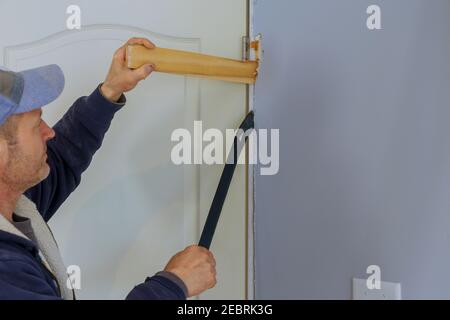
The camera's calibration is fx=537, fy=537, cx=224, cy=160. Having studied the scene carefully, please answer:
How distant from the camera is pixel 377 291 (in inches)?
38.0

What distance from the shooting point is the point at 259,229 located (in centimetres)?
116

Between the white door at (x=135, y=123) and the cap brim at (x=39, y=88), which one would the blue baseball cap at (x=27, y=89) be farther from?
the white door at (x=135, y=123)

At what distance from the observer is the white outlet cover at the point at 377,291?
0.94m

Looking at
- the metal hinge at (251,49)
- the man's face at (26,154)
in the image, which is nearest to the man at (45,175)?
the man's face at (26,154)

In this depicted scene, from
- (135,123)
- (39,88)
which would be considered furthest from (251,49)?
(39,88)

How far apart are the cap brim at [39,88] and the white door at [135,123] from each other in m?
0.27

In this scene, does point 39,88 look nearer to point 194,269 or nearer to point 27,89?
point 27,89

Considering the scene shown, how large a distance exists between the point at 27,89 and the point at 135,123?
14.1 inches

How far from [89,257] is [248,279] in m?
0.34

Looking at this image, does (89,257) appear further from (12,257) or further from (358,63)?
(358,63)

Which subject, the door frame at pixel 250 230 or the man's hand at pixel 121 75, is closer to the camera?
the man's hand at pixel 121 75

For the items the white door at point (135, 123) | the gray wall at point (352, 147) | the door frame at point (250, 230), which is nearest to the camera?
the gray wall at point (352, 147)
